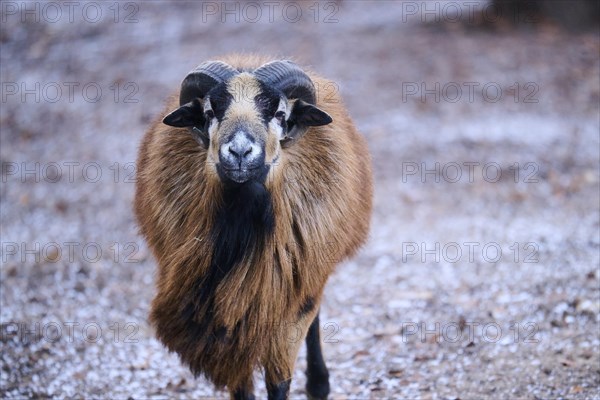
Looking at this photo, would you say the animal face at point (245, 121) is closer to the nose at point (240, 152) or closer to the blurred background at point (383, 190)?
the nose at point (240, 152)

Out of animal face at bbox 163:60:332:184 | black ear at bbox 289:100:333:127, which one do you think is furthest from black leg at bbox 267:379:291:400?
black ear at bbox 289:100:333:127

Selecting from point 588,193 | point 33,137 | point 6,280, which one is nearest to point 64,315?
point 6,280

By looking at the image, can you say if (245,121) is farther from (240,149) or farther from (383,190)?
(383,190)

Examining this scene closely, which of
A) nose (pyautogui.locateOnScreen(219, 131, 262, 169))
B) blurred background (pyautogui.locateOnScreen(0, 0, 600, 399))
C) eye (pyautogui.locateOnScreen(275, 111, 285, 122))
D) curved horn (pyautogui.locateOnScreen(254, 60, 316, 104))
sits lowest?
blurred background (pyautogui.locateOnScreen(0, 0, 600, 399))

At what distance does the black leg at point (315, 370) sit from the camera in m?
6.34

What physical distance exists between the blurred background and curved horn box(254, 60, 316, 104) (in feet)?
4.76

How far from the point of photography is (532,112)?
1351 cm

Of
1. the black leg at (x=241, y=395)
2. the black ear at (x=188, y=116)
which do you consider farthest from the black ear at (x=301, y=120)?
the black leg at (x=241, y=395)

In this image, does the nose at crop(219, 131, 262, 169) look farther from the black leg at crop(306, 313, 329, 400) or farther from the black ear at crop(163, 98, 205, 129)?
the black leg at crop(306, 313, 329, 400)

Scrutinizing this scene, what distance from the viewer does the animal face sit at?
463 centimetres

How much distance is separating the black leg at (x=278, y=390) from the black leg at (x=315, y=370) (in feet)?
2.95

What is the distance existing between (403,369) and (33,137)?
9431mm

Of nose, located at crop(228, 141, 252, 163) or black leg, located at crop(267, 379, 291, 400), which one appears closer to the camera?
nose, located at crop(228, 141, 252, 163)

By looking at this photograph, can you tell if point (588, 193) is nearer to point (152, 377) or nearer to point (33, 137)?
point (152, 377)
